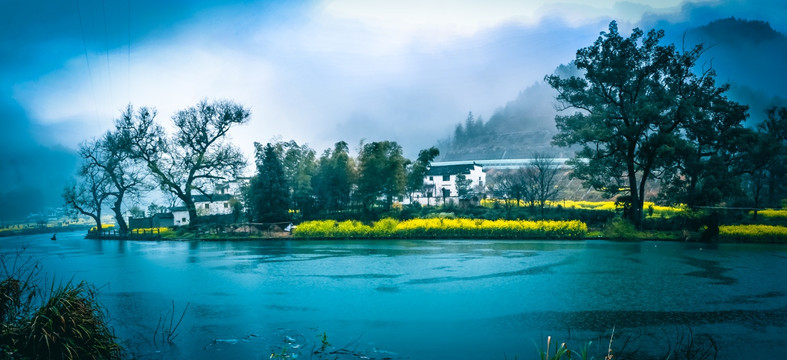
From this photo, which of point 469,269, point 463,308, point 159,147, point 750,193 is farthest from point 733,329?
point 159,147

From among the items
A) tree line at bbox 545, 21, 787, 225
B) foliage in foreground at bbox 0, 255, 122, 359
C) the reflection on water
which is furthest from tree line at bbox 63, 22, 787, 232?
foliage in foreground at bbox 0, 255, 122, 359

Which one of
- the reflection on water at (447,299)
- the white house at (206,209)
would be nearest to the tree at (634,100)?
the reflection on water at (447,299)

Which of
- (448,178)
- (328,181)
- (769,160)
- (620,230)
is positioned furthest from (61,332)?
(448,178)

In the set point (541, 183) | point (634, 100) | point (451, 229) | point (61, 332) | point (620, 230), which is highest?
point (634, 100)

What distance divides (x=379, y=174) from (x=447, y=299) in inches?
972

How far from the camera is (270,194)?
3275 cm

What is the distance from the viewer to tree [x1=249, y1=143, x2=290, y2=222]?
32656 mm

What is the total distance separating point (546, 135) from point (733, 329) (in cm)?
11655

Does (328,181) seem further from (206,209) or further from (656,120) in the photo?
(656,120)

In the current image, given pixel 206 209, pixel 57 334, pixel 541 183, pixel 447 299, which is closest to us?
pixel 57 334

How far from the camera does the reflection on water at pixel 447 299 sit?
26.4 ft

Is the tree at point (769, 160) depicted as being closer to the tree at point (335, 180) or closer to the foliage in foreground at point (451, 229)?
the foliage in foreground at point (451, 229)

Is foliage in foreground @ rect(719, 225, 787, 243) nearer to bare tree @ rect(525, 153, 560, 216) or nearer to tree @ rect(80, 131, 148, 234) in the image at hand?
bare tree @ rect(525, 153, 560, 216)

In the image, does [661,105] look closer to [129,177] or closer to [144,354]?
[144,354]
